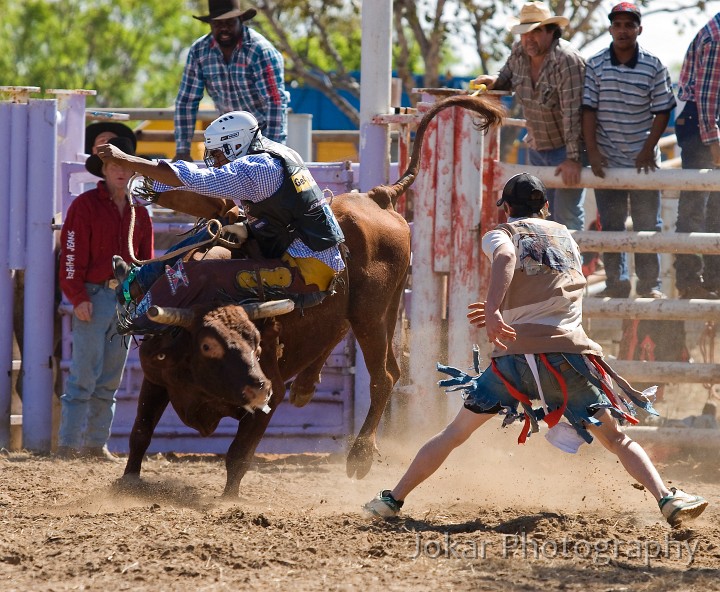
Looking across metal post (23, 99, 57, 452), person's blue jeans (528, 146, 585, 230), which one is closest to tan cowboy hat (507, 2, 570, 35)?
person's blue jeans (528, 146, 585, 230)

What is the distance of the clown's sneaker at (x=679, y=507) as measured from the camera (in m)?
4.44

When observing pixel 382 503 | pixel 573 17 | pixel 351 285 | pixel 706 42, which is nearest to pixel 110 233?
pixel 351 285

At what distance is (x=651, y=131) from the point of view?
6664 millimetres

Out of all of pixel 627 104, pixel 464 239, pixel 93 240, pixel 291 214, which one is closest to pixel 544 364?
pixel 291 214

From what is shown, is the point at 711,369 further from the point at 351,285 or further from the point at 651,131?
the point at 351,285

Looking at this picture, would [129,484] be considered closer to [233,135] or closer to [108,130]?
[233,135]

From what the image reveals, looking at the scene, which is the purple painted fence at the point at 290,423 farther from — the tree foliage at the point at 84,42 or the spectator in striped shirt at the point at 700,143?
the tree foliage at the point at 84,42

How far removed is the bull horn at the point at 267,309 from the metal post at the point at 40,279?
2457 mm

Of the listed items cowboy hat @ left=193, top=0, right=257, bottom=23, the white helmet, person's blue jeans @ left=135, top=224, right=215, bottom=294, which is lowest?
person's blue jeans @ left=135, top=224, right=215, bottom=294

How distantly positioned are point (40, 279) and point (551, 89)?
3.47 m

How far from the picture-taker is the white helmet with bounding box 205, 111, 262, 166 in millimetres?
5359

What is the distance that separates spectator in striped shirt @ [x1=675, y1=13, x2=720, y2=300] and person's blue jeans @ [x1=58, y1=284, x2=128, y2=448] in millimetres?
3626

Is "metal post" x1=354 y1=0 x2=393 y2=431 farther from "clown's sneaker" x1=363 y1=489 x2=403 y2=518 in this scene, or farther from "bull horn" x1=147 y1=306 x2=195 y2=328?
"clown's sneaker" x1=363 y1=489 x2=403 y2=518

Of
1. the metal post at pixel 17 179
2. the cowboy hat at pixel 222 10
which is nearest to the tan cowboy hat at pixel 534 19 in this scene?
the cowboy hat at pixel 222 10
